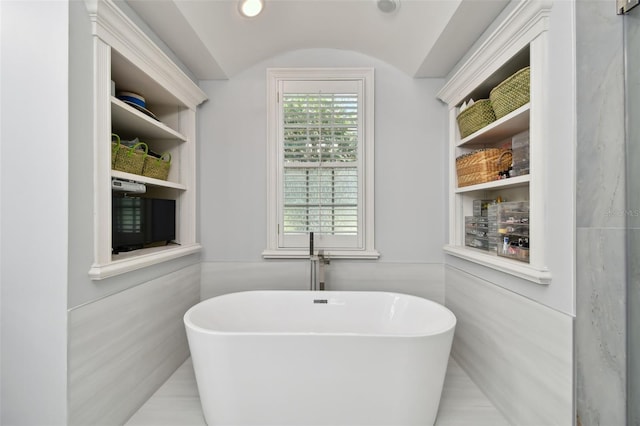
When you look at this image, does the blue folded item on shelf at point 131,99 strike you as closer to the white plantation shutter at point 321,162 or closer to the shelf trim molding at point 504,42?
the white plantation shutter at point 321,162

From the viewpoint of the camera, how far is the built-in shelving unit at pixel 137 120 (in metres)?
1.36

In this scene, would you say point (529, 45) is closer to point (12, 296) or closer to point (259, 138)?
point (259, 138)

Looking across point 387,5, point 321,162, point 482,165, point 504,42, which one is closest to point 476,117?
point 482,165

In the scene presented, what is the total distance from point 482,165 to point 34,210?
7.21 ft

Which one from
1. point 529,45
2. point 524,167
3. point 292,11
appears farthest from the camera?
point 292,11

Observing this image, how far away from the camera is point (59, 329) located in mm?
1206

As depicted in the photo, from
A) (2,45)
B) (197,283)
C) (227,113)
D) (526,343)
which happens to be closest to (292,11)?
(227,113)

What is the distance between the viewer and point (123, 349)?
4.98 ft

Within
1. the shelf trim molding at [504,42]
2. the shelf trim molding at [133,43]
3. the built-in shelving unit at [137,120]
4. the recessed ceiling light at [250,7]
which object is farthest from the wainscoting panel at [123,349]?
the shelf trim molding at [504,42]

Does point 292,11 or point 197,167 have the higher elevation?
point 292,11

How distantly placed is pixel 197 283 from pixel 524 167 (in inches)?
88.7

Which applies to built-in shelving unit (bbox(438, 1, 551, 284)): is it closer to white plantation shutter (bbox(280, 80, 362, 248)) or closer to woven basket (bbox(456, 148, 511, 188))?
woven basket (bbox(456, 148, 511, 188))

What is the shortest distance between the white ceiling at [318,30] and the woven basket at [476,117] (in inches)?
16.2

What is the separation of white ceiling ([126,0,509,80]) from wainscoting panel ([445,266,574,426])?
147 centimetres
